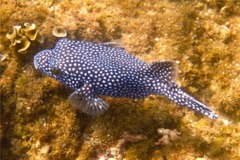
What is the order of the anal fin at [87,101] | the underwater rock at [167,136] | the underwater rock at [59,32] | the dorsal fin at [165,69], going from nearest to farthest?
the dorsal fin at [165,69], the anal fin at [87,101], the underwater rock at [167,136], the underwater rock at [59,32]

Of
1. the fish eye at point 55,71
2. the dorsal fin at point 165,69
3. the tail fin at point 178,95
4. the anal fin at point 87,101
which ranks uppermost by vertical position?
the dorsal fin at point 165,69

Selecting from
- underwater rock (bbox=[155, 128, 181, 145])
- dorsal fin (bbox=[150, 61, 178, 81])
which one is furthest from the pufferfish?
underwater rock (bbox=[155, 128, 181, 145])

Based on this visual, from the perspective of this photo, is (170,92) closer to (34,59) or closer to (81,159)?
(81,159)

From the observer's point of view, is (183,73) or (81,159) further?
(183,73)

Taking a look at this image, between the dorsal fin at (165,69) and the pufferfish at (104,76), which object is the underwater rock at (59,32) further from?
the dorsal fin at (165,69)

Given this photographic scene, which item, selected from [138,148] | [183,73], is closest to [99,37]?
[183,73]

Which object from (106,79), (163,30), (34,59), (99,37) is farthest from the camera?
(163,30)

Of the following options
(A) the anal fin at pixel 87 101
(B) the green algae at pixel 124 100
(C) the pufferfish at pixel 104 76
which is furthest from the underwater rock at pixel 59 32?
(A) the anal fin at pixel 87 101

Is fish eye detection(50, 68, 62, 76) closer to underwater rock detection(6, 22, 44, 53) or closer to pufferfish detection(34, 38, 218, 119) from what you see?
pufferfish detection(34, 38, 218, 119)
